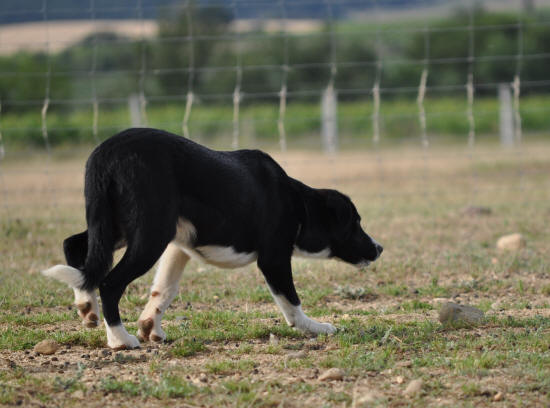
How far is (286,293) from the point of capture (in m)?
5.34

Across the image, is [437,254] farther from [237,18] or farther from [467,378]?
[237,18]

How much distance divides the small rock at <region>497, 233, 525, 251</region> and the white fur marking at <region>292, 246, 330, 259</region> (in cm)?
299

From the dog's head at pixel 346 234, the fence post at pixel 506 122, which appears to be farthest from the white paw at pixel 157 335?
the fence post at pixel 506 122

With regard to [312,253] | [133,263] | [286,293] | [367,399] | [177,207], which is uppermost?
[177,207]

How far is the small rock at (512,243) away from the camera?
8205 mm

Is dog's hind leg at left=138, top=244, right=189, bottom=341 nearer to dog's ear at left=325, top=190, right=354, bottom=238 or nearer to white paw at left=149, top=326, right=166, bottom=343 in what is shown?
white paw at left=149, top=326, right=166, bottom=343

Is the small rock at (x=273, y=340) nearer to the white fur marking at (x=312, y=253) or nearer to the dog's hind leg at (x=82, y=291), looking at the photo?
the white fur marking at (x=312, y=253)

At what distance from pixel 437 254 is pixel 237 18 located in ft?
16.9

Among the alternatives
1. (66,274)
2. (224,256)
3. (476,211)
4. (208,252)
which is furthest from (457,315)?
(476,211)

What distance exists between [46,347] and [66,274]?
57cm

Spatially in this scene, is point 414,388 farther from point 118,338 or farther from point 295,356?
point 118,338

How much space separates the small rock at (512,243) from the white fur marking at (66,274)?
490cm

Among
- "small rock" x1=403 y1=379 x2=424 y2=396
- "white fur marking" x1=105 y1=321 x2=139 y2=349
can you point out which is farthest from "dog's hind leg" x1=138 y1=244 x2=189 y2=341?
"small rock" x1=403 y1=379 x2=424 y2=396

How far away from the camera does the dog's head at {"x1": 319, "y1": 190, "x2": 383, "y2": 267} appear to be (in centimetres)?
579
